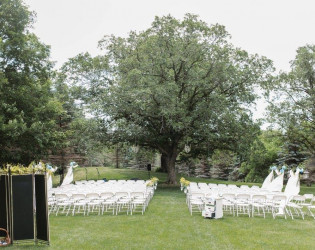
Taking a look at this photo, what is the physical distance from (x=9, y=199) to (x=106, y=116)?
1582 cm

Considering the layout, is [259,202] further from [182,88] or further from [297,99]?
[297,99]

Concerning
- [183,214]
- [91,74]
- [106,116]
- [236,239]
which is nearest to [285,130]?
[106,116]

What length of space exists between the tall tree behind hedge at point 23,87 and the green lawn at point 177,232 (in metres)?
7.90

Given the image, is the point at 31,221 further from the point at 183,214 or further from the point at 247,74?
the point at 247,74

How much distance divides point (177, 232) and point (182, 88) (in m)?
15.4

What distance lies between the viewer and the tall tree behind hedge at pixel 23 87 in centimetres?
1758

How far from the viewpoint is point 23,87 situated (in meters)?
18.6

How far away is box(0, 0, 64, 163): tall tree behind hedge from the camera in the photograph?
1758cm

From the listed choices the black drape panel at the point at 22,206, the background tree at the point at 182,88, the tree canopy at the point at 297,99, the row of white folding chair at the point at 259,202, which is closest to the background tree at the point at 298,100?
the tree canopy at the point at 297,99

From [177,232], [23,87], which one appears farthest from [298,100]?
[177,232]

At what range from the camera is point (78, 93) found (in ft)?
89.6

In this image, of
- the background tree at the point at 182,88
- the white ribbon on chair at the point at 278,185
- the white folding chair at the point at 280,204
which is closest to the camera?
the white folding chair at the point at 280,204

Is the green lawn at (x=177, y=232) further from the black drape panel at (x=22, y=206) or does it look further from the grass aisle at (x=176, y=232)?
the black drape panel at (x=22, y=206)

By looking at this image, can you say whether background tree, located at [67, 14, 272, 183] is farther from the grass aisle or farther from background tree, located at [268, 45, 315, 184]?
the grass aisle
